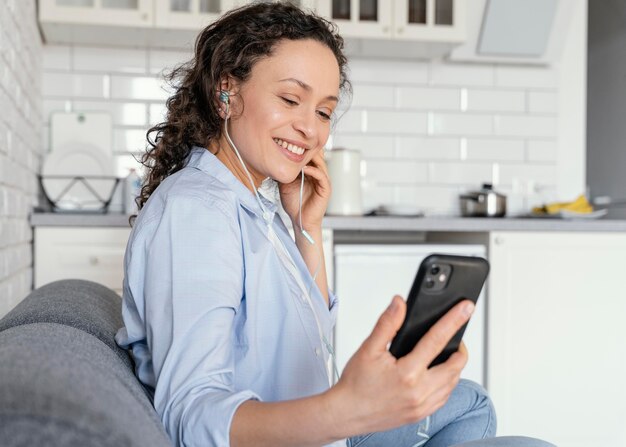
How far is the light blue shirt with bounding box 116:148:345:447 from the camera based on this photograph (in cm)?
Answer: 82

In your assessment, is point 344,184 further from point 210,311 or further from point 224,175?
point 210,311

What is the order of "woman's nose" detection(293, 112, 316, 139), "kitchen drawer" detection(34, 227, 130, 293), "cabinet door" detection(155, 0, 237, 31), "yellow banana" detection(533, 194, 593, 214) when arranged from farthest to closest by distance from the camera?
1. "yellow banana" detection(533, 194, 593, 214)
2. "cabinet door" detection(155, 0, 237, 31)
3. "kitchen drawer" detection(34, 227, 130, 293)
4. "woman's nose" detection(293, 112, 316, 139)

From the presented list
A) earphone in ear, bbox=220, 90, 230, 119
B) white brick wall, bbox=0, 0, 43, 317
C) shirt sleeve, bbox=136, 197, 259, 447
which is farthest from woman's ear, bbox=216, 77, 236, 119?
white brick wall, bbox=0, 0, 43, 317

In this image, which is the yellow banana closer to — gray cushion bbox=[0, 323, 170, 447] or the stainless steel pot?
the stainless steel pot

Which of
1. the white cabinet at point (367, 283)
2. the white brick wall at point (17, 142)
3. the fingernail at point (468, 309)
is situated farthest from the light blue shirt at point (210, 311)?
the white cabinet at point (367, 283)

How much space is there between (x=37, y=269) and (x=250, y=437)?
204 cm

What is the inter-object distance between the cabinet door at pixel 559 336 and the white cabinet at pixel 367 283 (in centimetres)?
14

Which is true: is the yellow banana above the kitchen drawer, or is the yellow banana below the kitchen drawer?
above

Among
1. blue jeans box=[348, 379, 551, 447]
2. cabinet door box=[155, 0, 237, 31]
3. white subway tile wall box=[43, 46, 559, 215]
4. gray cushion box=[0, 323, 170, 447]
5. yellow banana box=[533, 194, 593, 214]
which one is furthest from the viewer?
white subway tile wall box=[43, 46, 559, 215]

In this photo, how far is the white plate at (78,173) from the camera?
Answer: 9.74 ft

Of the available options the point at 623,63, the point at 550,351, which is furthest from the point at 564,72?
the point at 550,351

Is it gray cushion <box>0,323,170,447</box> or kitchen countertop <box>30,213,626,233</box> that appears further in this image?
kitchen countertop <box>30,213,626,233</box>

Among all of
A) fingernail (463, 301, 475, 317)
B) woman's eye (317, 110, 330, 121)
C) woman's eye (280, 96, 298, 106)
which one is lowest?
fingernail (463, 301, 475, 317)

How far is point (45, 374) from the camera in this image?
0.58m
